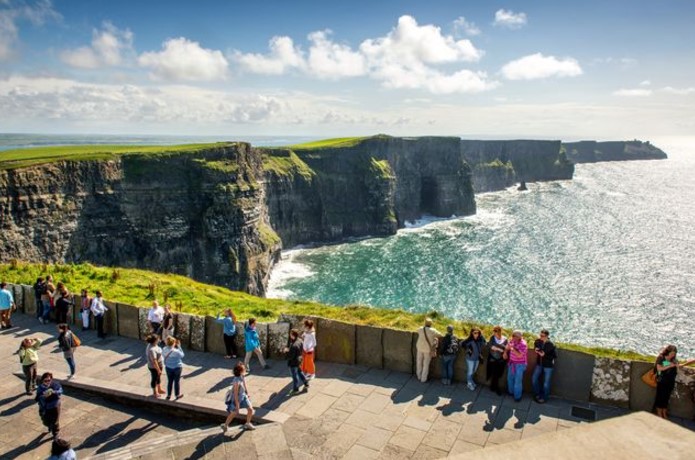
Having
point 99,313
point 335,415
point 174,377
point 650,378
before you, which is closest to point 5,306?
point 99,313

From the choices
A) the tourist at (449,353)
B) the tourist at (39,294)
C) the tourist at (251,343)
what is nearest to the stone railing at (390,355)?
the tourist at (449,353)

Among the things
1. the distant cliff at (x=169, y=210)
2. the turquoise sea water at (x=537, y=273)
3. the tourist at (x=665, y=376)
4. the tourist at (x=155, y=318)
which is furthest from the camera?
the turquoise sea water at (x=537, y=273)

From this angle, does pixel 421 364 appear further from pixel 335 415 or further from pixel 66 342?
pixel 66 342

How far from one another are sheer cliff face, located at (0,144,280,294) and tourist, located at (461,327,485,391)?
52.7 metres

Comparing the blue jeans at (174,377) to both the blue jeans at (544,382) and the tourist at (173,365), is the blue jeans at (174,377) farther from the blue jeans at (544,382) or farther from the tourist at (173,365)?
the blue jeans at (544,382)

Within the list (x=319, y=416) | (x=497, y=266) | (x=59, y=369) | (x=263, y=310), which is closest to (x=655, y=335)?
(x=497, y=266)

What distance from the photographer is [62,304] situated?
67.3 feet

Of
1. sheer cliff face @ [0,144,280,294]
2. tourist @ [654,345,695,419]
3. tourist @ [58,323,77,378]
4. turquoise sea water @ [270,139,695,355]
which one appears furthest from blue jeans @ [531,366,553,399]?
sheer cliff face @ [0,144,280,294]

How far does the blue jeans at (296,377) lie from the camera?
14485mm

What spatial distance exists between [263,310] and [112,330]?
6370 millimetres

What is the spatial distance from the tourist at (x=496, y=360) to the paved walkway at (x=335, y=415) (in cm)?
39

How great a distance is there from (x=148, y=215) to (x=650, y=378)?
65.5 m

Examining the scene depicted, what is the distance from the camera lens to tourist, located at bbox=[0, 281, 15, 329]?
2038 cm

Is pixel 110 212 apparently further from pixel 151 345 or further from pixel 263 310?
pixel 151 345
